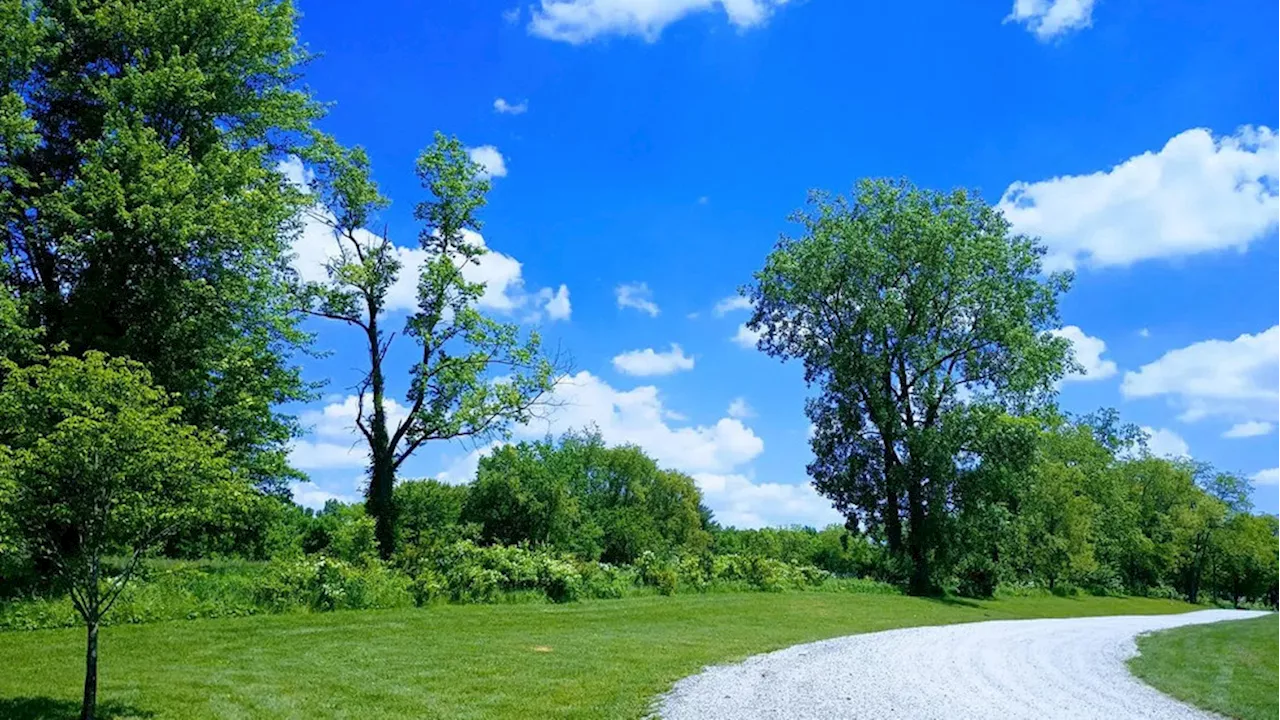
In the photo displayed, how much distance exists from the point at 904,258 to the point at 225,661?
2913cm

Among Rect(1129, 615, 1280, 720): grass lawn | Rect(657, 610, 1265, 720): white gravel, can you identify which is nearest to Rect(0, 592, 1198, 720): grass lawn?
Rect(657, 610, 1265, 720): white gravel

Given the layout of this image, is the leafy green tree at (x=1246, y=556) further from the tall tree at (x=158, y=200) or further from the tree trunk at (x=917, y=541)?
the tall tree at (x=158, y=200)

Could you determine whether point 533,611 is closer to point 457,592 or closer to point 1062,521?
point 457,592

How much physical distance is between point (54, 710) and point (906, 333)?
3019 centimetres

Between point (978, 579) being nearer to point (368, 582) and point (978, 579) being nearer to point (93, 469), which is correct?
point (368, 582)

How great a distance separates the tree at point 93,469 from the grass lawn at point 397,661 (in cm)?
156

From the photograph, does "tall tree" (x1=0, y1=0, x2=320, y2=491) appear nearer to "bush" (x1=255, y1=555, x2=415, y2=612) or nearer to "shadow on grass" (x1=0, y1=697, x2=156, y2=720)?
"bush" (x1=255, y1=555, x2=415, y2=612)

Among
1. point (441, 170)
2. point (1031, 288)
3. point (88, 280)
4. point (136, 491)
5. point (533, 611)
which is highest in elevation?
point (441, 170)

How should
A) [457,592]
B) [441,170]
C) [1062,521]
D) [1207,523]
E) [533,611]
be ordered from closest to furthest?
1. [533,611]
2. [457,592]
3. [441,170]
4. [1062,521]
5. [1207,523]

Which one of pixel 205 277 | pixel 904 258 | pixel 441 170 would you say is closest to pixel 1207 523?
pixel 904 258

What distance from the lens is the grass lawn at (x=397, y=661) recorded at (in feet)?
30.0

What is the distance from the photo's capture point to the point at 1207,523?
198ft

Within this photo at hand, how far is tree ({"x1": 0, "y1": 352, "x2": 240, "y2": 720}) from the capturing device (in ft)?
27.4

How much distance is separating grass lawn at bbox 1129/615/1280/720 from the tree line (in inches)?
478
